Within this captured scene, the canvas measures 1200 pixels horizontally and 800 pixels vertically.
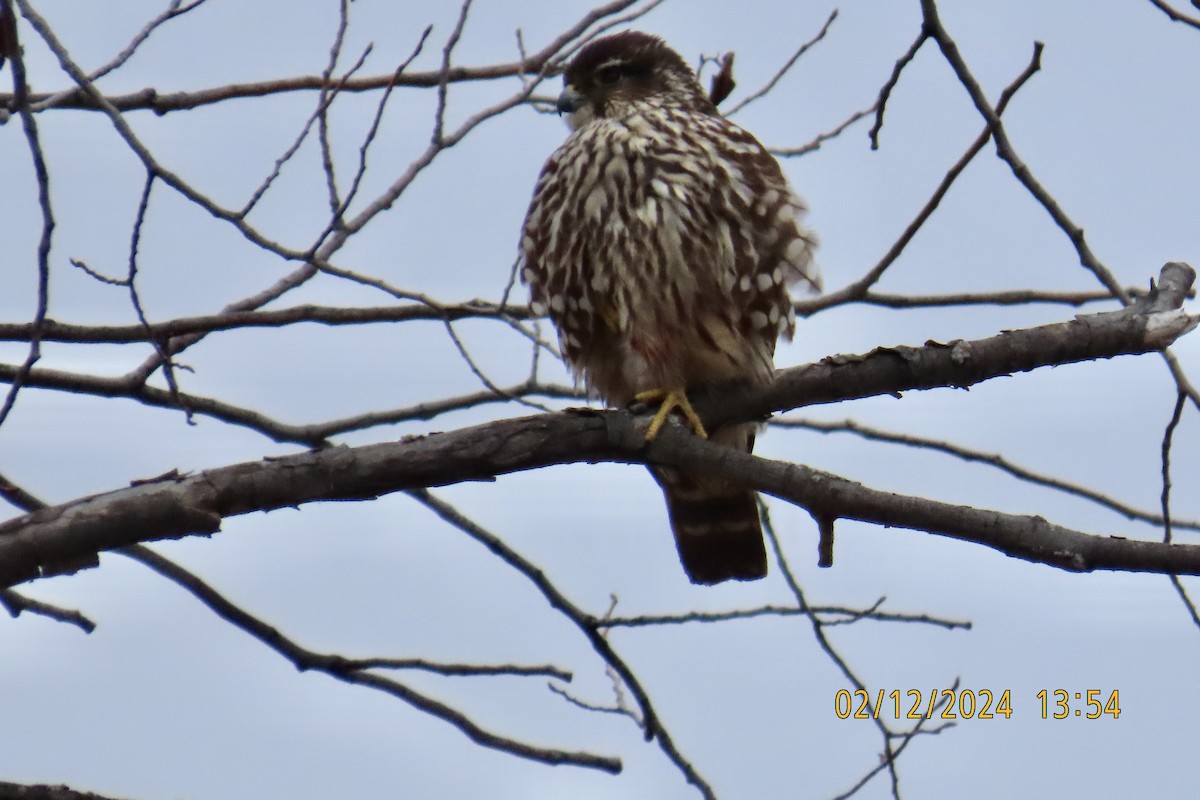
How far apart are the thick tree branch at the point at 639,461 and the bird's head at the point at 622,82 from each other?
107cm

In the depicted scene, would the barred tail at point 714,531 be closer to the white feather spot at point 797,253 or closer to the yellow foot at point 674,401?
the yellow foot at point 674,401

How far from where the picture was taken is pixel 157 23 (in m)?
2.64

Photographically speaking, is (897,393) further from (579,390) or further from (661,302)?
(579,390)

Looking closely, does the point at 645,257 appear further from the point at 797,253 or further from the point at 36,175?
the point at 36,175

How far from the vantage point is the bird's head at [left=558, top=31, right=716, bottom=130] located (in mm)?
3434

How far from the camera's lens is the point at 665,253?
9.62 feet

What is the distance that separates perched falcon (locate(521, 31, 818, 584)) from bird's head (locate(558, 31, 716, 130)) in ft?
0.10

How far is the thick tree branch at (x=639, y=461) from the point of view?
1.96 m

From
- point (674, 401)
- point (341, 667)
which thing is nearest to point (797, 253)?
point (674, 401)

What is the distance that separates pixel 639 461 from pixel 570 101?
1.30 meters

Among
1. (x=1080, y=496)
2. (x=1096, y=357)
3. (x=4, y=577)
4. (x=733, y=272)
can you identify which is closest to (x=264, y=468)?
(x=4, y=577)

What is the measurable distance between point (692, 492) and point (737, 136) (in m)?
0.90

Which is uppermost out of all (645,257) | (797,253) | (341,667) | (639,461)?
(797,253)

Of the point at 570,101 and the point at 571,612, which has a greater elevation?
the point at 570,101
